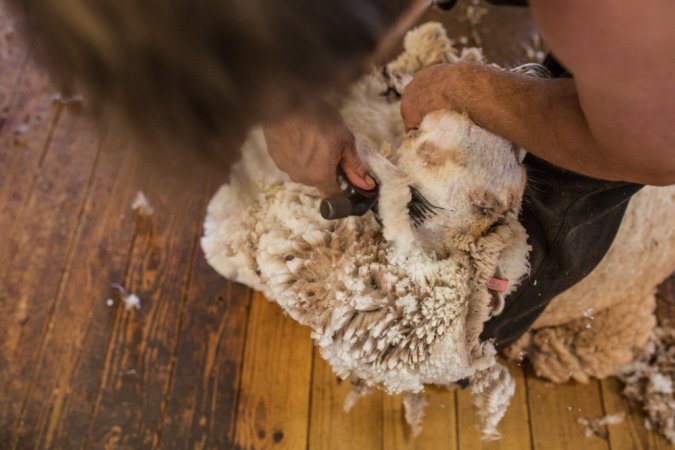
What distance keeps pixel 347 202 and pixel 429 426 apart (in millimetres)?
507

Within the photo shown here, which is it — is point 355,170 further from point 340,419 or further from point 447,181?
point 340,419

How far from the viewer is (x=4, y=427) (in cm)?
103

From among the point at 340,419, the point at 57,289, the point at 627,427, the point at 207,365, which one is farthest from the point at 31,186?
the point at 627,427

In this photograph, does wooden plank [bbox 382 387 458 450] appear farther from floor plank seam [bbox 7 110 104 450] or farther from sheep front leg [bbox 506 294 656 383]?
floor plank seam [bbox 7 110 104 450]

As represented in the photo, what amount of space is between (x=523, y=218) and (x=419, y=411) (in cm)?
38

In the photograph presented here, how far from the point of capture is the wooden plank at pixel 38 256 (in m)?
1.07

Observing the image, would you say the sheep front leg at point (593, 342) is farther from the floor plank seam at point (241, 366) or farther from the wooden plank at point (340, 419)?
the floor plank seam at point (241, 366)

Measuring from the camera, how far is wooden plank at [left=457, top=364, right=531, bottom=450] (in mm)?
982

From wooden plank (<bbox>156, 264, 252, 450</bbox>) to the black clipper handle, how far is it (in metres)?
0.48

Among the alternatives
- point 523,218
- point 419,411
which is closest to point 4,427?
point 419,411

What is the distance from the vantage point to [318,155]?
1.91ft

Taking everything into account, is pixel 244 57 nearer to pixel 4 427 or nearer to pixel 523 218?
pixel 523 218

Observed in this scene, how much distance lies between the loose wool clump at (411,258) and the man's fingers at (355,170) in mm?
14

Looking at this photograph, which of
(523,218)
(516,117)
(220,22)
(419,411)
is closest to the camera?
(220,22)
